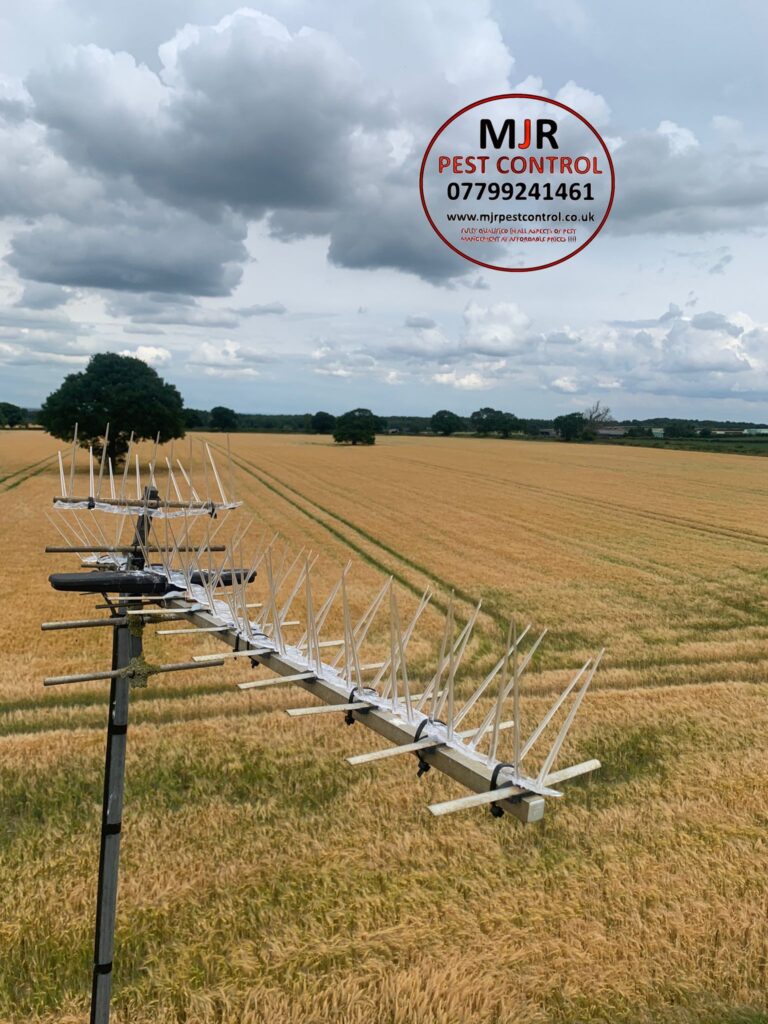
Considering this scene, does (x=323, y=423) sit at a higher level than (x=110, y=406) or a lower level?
higher

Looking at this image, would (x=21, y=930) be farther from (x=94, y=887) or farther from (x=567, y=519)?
(x=567, y=519)

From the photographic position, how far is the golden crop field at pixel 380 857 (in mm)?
6688

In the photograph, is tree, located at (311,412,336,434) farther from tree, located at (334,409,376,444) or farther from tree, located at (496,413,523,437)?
tree, located at (334,409,376,444)

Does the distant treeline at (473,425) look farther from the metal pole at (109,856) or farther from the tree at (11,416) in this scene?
the metal pole at (109,856)

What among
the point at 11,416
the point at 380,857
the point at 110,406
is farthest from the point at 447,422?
the point at 380,857

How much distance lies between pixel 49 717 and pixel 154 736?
2.48 m

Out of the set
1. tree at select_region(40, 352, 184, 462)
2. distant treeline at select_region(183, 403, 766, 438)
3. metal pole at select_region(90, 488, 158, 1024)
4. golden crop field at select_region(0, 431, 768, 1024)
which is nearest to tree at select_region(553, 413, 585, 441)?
distant treeline at select_region(183, 403, 766, 438)

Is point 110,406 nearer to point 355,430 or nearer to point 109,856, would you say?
point 109,856

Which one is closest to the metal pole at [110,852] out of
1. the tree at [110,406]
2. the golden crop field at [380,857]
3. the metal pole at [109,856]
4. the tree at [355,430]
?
the metal pole at [109,856]

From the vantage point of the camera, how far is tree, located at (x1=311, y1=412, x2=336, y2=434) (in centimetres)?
17815

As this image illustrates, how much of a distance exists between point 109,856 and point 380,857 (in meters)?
4.04

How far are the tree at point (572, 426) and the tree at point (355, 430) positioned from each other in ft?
198

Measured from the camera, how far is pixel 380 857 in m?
8.70

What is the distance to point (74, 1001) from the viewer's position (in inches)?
258
